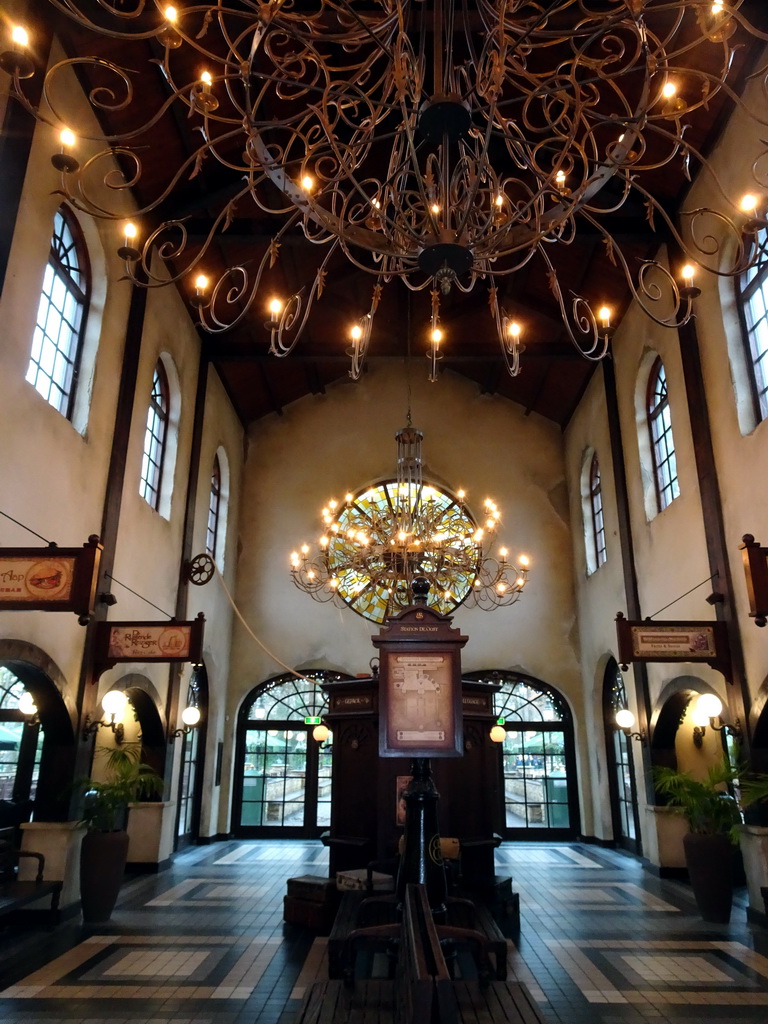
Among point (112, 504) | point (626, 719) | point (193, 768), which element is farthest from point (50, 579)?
point (626, 719)

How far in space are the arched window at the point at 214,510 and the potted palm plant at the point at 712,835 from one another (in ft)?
26.1

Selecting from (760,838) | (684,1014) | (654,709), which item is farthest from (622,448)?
(684,1014)

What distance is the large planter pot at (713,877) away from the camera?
6.64 m

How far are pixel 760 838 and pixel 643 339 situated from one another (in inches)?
246

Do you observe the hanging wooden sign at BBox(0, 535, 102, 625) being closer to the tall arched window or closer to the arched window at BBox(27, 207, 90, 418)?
the arched window at BBox(27, 207, 90, 418)

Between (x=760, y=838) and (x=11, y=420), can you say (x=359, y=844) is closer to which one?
(x=760, y=838)

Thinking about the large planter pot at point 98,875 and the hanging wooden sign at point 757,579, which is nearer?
the hanging wooden sign at point 757,579

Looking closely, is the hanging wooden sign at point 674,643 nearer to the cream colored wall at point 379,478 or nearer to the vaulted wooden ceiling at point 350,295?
the vaulted wooden ceiling at point 350,295

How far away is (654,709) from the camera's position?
934cm

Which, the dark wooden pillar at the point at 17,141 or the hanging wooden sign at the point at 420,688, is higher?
the dark wooden pillar at the point at 17,141

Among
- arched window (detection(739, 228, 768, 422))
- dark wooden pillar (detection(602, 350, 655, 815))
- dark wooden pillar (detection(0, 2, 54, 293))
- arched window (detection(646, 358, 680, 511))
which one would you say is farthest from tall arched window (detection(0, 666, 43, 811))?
arched window (detection(739, 228, 768, 422))

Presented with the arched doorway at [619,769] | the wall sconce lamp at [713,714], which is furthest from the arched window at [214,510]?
the wall sconce lamp at [713,714]

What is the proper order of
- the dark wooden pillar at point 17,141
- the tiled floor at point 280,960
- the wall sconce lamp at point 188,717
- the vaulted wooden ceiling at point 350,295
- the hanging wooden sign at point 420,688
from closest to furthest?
the hanging wooden sign at point 420,688 < the tiled floor at point 280,960 < the dark wooden pillar at point 17,141 < the vaulted wooden ceiling at point 350,295 < the wall sconce lamp at point 188,717

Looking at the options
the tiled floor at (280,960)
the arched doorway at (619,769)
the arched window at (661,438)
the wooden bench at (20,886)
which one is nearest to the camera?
the tiled floor at (280,960)
